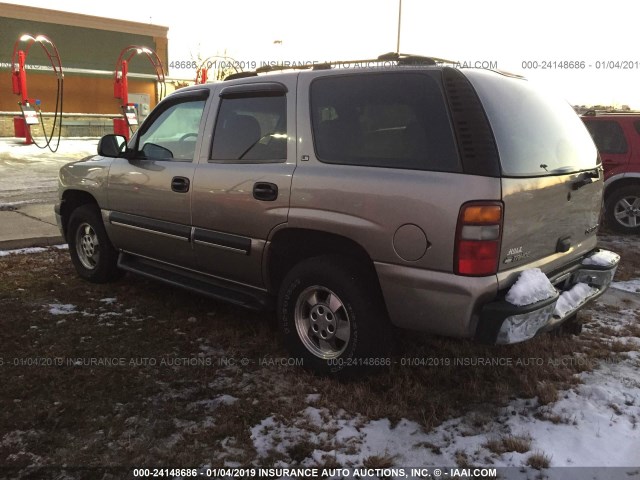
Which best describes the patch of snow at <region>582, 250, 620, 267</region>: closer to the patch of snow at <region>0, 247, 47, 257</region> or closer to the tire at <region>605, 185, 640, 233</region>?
the tire at <region>605, 185, 640, 233</region>

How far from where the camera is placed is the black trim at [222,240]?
3556 millimetres

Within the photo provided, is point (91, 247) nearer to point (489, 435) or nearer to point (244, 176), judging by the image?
point (244, 176)

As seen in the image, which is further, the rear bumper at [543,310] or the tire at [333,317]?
the tire at [333,317]

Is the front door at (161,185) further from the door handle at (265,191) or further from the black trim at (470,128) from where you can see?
the black trim at (470,128)

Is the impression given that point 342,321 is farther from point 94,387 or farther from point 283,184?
point 94,387

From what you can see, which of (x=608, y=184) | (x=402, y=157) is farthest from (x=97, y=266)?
(x=608, y=184)

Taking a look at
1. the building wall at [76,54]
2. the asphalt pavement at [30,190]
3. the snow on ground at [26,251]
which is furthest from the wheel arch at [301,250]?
the building wall at [76,54]

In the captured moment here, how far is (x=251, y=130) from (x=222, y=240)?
2.62 ft

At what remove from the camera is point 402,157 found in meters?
2.86

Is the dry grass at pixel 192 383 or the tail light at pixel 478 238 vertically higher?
the tail light at pixel 478 238

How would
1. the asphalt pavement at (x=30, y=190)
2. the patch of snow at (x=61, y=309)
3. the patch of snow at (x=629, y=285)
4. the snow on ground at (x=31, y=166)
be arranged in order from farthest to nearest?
the snow on ground at (x=31, y=166) < the asphalt pavement at (x=30, y=190) < the patch of snow at (x=629, y=285) < the patch of snow at (x=61, y=309)

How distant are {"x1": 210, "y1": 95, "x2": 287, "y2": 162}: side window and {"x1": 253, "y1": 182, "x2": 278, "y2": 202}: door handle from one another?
0.18m

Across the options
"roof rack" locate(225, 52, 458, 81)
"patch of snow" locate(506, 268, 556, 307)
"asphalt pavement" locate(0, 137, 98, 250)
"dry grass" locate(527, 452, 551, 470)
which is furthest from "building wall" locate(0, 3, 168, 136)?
"dry grass" locate(527, 452, 551, 470)

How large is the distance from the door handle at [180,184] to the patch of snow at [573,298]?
2.62 meters
